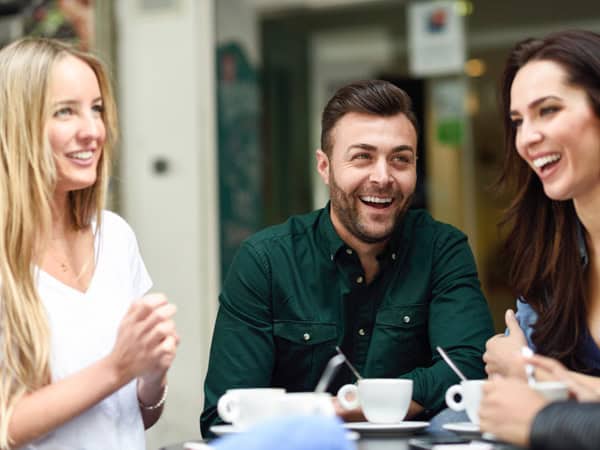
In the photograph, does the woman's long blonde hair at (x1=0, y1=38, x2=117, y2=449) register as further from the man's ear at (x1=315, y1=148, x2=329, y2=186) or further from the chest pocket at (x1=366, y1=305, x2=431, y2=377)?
the chest pocket at (x1=366, y1=305, x2=431, y2=377)

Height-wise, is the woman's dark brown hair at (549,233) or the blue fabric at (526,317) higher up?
the woman's dark brown hair at (549,233)

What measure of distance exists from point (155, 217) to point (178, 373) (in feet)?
2.99

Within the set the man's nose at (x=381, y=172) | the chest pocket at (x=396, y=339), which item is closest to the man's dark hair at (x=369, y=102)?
the man's nose at (x=381, y=172)

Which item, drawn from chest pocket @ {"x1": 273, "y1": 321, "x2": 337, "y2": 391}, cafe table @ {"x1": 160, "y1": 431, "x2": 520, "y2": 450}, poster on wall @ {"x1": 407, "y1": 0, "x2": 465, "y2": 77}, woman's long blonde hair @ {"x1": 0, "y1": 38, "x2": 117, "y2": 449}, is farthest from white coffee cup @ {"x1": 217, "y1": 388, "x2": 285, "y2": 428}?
poster on wall @ {"x1": 407, "y1": 0, "x2": 465, "y2": 77}

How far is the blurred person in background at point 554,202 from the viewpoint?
2170mm

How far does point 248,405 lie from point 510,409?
1.81 feet

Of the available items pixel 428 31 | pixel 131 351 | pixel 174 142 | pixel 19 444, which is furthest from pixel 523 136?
pixel 428 31

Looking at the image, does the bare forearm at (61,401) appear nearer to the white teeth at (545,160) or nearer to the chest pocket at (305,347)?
the chest pocket at (305,347)

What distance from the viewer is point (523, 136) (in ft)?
7.20

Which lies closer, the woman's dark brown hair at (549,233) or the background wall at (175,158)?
→ the woman's dark brown hair at (549,233)

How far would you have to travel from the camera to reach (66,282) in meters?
2.38

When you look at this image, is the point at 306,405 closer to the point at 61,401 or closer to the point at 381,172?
the point at 61,401

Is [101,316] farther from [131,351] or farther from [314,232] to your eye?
[314,232]

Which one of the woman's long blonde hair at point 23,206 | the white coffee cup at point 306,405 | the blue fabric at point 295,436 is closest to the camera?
the blue fabric at point 295,436
